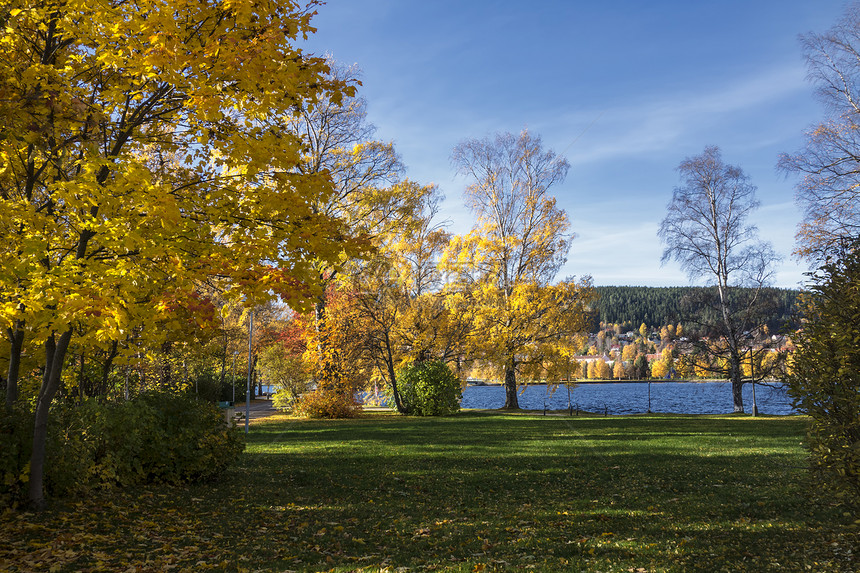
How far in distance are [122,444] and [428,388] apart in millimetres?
16323

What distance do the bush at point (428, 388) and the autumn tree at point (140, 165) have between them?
17.2 m

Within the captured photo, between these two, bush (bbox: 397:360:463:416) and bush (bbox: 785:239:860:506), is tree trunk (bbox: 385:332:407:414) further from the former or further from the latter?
bush (bbox: 785:239:860:506)

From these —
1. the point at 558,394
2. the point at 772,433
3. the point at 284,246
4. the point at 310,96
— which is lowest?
the point at 558,394

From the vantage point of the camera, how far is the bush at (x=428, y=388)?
23578mm

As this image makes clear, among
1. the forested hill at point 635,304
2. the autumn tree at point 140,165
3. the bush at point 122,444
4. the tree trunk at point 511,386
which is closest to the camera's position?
the autumn tree at point 140,165

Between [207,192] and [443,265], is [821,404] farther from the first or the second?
[443,265]

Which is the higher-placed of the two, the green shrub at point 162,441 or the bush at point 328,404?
the green shrub at point 162,441

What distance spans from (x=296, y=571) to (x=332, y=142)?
1924 cm

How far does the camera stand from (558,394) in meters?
91.6

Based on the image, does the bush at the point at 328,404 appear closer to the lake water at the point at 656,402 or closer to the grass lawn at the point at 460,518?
the grass lawn at the point at 460,518

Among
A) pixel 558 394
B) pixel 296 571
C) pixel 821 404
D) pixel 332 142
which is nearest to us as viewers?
pixel 296 571

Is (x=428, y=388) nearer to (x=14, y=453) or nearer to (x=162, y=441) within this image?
(x=162, y=441)

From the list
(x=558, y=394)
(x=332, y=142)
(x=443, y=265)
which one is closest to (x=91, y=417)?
(x=332, y=142)

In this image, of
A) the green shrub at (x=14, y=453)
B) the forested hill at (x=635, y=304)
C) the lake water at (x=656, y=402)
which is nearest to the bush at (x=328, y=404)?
the lake water at (x=656, y=402)
